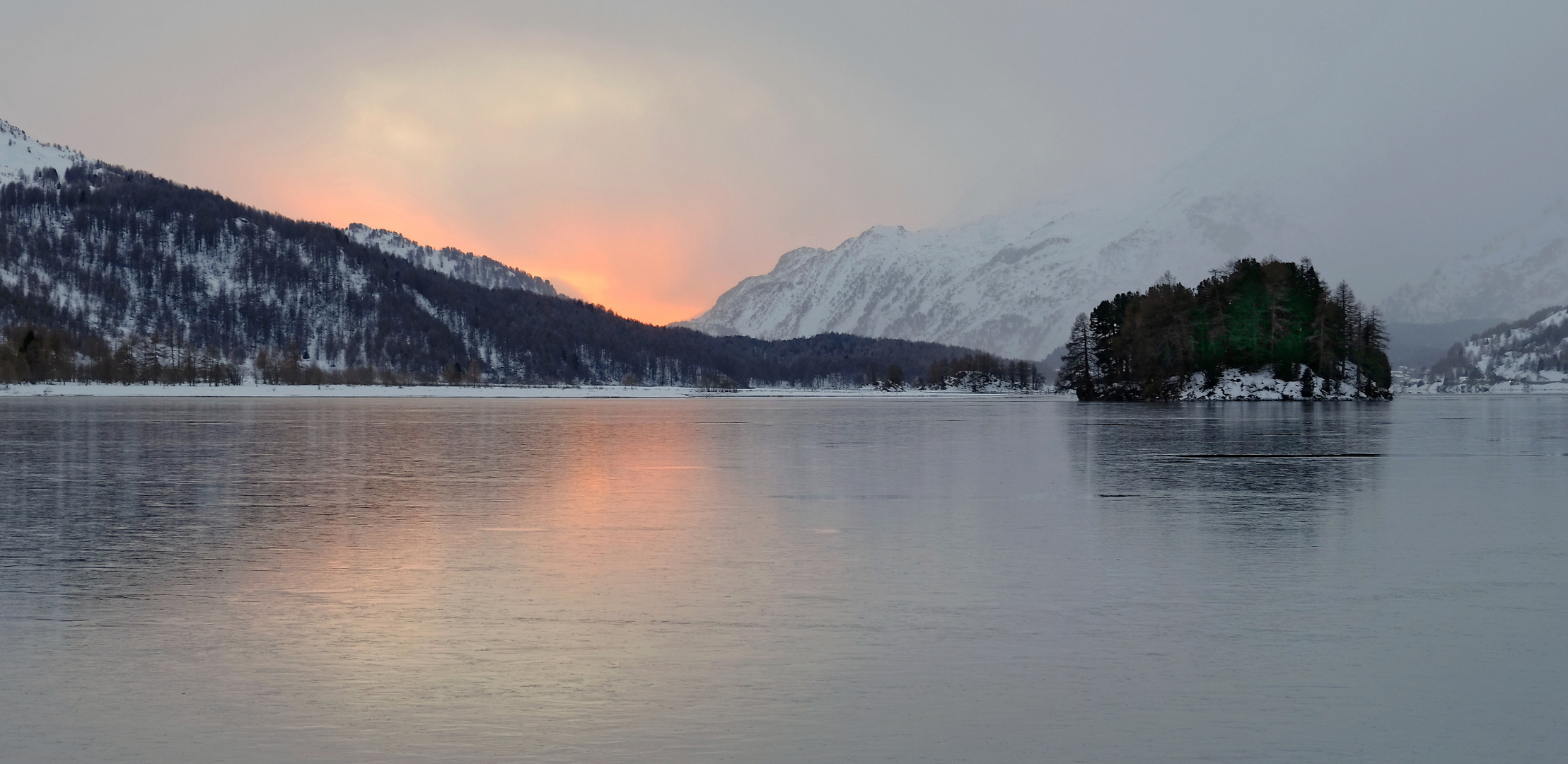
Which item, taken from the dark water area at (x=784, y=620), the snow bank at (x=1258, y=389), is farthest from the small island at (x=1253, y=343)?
the dark water area at (x=784, y=620)

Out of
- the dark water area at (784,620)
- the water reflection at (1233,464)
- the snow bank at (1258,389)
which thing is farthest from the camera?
the snow bank at (1258,389)

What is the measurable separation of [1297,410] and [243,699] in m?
99.0

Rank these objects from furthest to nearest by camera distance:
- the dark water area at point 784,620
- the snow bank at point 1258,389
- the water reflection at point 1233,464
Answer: the snow bank at point 1258,389, the water reflection at point 1233,464, the dark water area at point 784,620

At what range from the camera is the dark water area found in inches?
351

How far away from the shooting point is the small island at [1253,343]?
13750 centimetres

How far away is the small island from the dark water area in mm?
114288

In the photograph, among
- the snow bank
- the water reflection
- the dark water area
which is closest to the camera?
the dark water area

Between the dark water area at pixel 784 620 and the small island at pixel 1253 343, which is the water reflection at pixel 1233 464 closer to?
the dark water area at pixel 784 620

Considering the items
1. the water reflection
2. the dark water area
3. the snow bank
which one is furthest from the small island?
the dark water area

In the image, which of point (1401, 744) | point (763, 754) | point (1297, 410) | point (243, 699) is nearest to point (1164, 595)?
point (1401, 744)

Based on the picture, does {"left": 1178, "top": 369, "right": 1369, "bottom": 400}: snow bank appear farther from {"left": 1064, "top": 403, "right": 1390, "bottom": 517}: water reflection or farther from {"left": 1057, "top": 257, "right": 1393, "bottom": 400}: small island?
{"left": 1064, "top": 403, "right": 1390, "bottom": 517}: water reflection

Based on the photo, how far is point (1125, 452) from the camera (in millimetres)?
42469

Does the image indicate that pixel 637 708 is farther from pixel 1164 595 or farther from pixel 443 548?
pixel 443 548

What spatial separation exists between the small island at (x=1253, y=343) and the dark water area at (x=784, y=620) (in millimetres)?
114288
